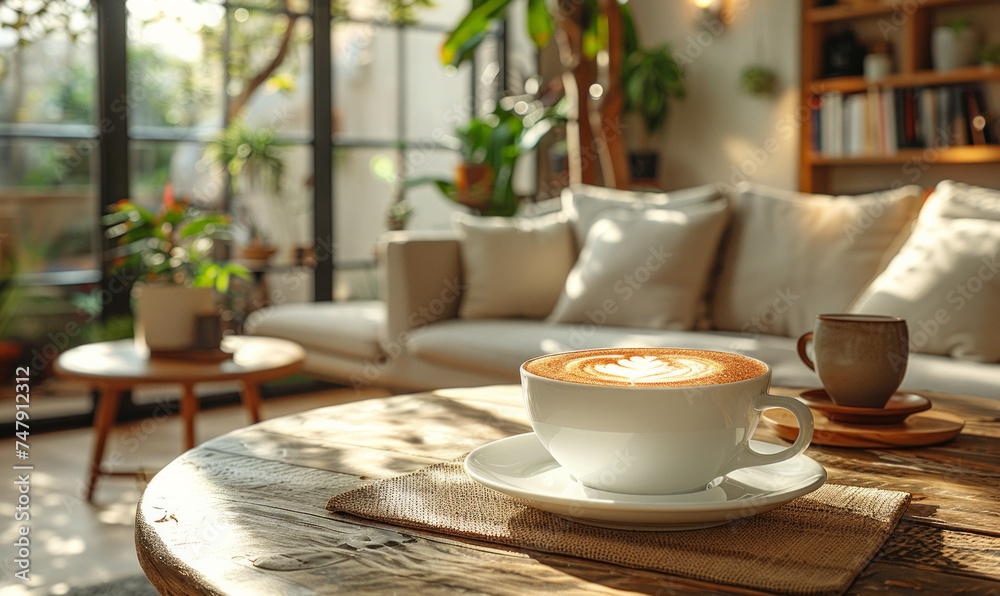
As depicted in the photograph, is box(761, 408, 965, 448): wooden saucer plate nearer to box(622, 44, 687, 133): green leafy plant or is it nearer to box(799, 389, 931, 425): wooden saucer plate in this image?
box(799, 389, 931, 425): wooden saucer plate

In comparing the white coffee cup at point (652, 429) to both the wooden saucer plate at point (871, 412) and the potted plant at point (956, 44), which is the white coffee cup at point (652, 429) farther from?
the potted plant at point (956, 44)

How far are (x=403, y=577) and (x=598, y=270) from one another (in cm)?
233

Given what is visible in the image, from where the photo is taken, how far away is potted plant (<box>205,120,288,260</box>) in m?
3.98

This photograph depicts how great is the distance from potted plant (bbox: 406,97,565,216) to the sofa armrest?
3.87 feet

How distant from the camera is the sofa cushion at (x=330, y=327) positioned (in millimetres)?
3199

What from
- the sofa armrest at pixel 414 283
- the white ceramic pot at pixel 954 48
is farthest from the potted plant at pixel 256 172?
the white ceramic pot at pixel 954 48

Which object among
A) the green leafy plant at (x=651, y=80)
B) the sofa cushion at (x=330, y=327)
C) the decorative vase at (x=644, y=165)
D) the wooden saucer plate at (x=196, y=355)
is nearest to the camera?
the wooden saucer plate at (x=196, y=355)

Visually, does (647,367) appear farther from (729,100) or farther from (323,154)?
(729,100)

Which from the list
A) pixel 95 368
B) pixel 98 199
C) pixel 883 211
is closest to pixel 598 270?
pixel 883 211

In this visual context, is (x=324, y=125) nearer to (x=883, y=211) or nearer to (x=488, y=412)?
(x=883, y=211)

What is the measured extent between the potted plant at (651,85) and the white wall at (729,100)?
147mm

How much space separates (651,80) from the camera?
190 inches

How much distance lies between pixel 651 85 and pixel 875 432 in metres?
4.13

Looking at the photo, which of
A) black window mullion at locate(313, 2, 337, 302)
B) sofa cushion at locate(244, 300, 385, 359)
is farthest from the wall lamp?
sofa cushion at locate(244, 300, 385, 359)
